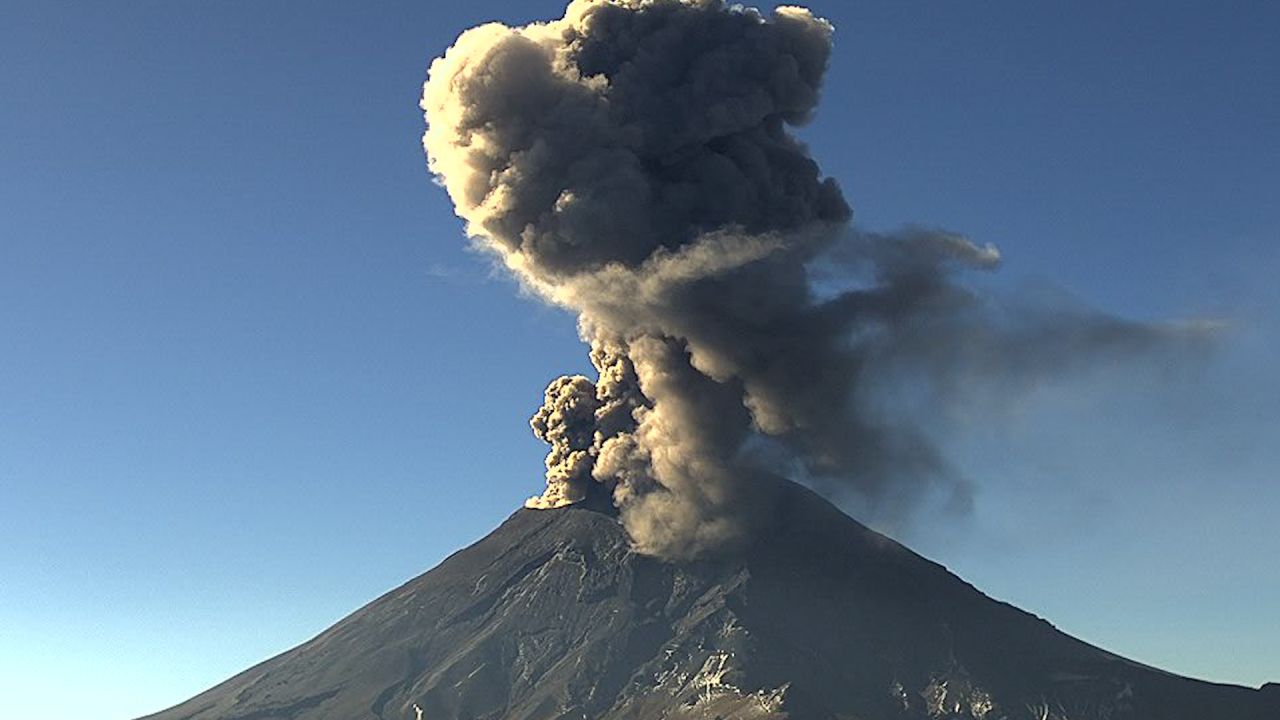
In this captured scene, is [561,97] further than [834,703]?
No

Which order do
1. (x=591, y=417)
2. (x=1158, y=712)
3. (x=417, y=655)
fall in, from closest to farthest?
(x=1158, y=712) < (x=591, y=417) < (x=417, y=655)

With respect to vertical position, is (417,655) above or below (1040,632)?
above

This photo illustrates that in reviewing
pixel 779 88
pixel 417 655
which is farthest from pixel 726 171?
pixel 417 655

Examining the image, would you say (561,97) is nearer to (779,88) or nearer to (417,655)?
(779,88)

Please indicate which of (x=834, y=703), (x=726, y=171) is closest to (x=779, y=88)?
(x=726, y=171)

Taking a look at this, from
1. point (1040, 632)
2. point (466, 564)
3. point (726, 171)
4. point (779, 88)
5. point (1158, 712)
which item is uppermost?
point (779, 88)

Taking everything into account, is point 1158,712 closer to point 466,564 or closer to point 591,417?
point 591,417

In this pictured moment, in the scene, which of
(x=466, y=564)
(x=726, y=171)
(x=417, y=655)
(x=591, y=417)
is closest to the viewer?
(x=726, y=171)
